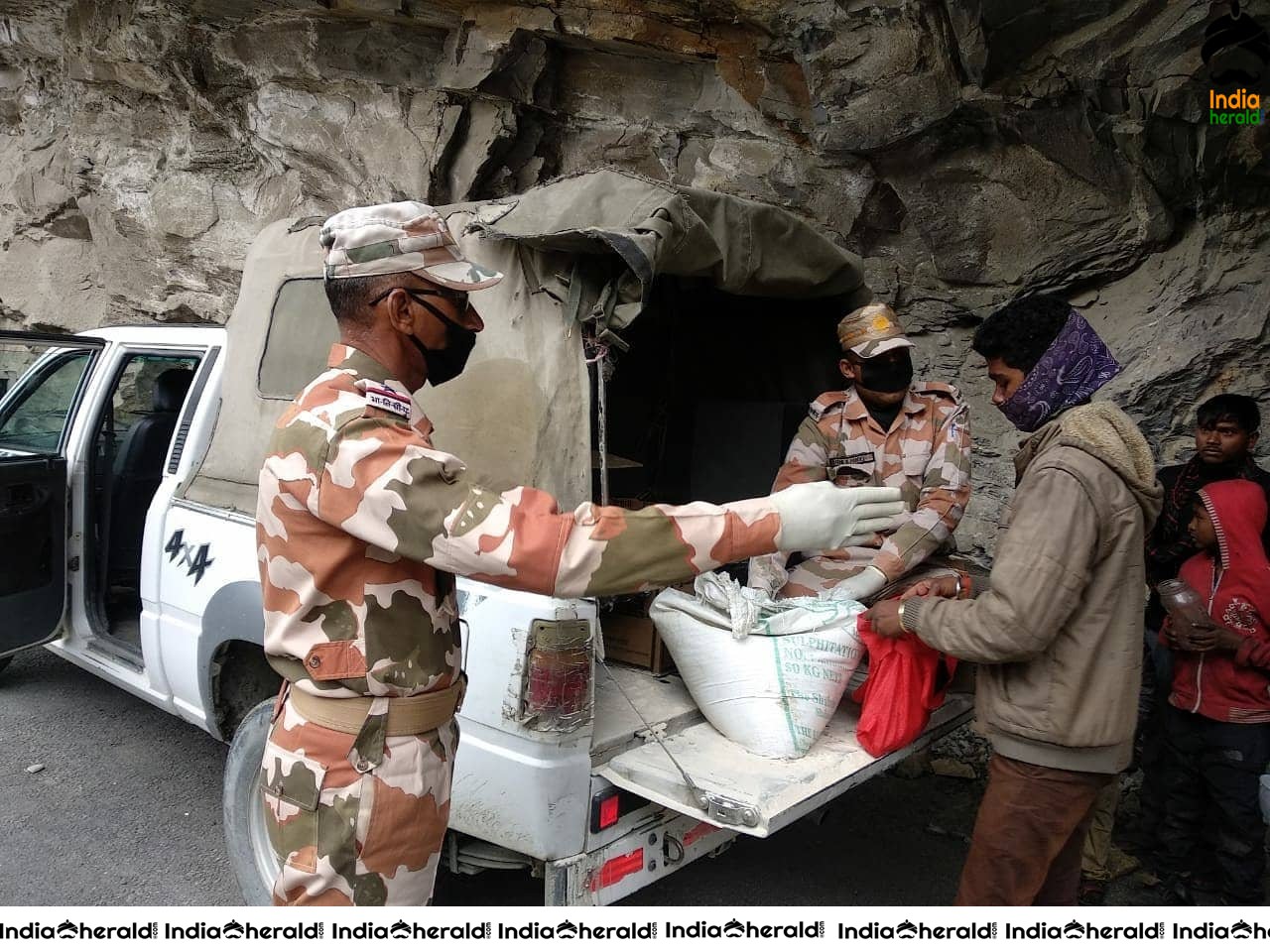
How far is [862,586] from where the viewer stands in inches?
114

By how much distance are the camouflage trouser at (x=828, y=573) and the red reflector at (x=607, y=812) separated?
1.16 metres

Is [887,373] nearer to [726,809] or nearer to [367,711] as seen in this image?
[726,809]

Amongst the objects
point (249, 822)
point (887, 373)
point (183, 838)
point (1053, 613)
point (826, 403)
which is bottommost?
point (183, 838)

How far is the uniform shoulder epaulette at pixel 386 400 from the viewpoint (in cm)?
172

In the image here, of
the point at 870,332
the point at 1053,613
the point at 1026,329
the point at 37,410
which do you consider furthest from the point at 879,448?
the point at 37,410

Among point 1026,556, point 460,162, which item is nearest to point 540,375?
point 1026,556

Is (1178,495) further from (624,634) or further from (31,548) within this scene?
(31,548)

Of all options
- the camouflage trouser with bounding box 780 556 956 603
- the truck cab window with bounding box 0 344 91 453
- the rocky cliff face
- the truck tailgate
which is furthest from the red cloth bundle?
the truck cab window with bounding box 0 344 91 453

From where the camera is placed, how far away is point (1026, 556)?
209 centimetres

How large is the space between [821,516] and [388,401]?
85 cm

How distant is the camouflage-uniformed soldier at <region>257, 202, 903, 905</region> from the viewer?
5.11 ft

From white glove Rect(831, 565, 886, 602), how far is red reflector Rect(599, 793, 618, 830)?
3.10 feet

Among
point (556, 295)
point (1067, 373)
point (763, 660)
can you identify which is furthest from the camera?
point (556, 295)
